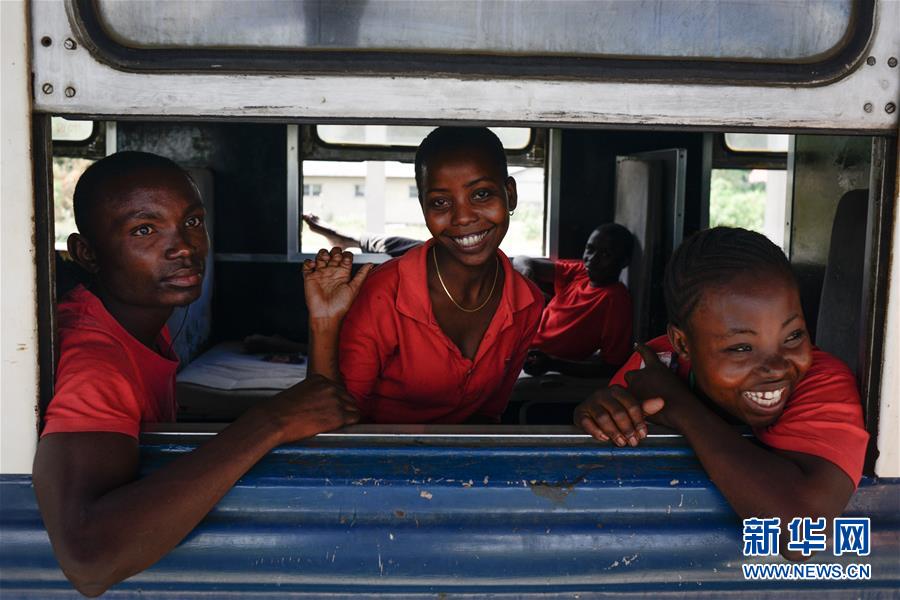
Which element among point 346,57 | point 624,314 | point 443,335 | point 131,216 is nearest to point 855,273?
point 443,335

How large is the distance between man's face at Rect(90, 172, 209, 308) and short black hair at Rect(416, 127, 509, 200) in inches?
28.3

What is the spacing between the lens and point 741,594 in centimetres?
144

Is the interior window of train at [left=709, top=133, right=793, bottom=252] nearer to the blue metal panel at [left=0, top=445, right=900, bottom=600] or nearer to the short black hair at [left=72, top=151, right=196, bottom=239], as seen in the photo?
the blue metal panel at [left=0, top=445, right=900, bottom=600]

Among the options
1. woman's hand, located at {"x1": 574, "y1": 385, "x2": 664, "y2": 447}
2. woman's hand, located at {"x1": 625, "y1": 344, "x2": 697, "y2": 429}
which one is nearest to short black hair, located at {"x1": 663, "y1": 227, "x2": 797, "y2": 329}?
woman's hand, located at {"x1": 625, "y1": 344, "x2": 697, "y2": 429}

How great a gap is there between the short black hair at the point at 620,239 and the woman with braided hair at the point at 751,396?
10.2ft

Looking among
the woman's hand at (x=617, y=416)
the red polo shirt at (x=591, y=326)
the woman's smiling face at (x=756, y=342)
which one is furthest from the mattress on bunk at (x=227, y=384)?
the woman's smiling face at (x=756, y=342)

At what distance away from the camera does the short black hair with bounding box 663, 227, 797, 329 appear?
1.62 meters

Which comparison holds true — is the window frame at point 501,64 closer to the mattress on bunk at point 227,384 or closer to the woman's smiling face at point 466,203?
the woman's smiling face at point 466,203

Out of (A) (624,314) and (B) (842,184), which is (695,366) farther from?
(A) (624,314)

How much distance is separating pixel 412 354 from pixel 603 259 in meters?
2.76

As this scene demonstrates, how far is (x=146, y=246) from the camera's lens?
68.3 inches

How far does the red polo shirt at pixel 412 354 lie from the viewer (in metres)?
2.19

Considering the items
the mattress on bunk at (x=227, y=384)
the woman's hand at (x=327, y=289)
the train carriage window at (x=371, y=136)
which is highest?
the train carriage window at (x=371, y=136)

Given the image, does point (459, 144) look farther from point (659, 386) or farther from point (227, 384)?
point (227, 384)
